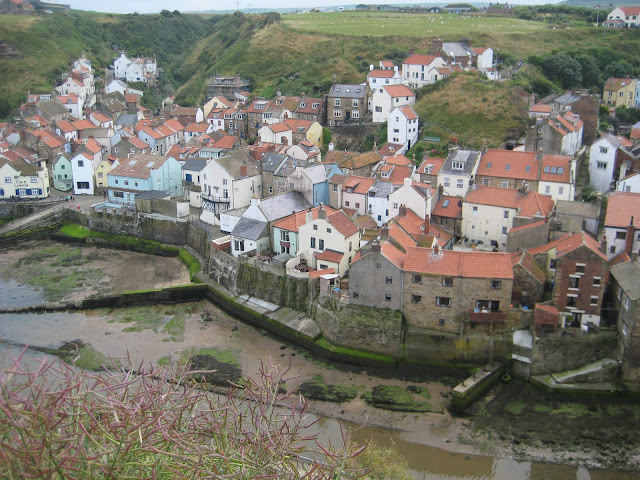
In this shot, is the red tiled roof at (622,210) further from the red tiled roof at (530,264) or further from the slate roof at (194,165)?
the slate roof at (194,165)

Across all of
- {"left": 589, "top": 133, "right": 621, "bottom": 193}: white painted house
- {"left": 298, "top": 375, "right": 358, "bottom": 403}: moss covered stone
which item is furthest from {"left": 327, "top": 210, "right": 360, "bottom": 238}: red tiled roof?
{"left": 589, "top": 133, "right": 621, "bottom": 193}: white painted house

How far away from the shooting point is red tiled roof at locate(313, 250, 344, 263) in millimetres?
32344

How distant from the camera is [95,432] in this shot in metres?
9.48

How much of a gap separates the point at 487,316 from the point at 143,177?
2987 centimetres

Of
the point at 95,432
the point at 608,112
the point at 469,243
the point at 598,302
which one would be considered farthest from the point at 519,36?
the point at 95,432

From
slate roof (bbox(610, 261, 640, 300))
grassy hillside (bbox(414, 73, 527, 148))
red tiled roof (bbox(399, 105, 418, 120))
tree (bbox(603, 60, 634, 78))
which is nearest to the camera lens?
slate roof (bbox(610, 261, 640, 300))

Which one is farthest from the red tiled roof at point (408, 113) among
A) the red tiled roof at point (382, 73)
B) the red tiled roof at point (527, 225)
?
the red tiled roof at point (527, 225)

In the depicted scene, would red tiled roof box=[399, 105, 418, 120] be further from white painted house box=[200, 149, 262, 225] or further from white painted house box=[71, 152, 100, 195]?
white painted house box=[71, 152, 100, 195]

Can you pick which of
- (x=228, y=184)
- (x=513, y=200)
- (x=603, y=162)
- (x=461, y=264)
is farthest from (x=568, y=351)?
(x=228, y=184)

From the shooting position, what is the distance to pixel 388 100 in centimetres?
5319

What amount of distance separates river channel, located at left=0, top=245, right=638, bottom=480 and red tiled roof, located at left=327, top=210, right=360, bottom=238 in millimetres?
6583

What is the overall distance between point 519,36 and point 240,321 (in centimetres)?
5486

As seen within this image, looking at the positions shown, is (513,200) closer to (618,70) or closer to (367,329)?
(367,329)

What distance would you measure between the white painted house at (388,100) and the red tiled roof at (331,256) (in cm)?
2363
